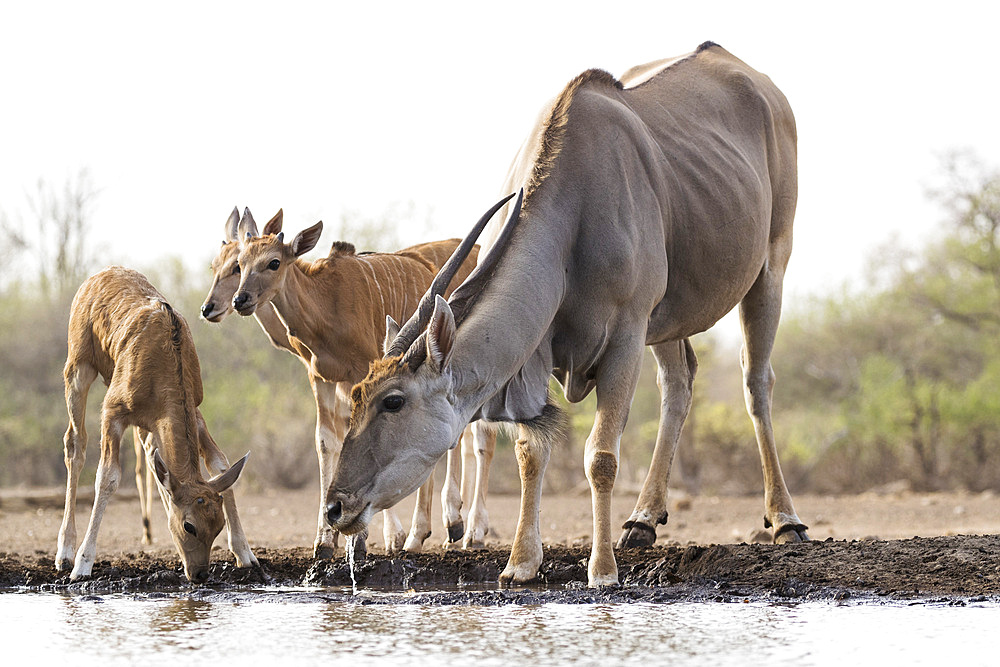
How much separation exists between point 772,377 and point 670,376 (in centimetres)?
72

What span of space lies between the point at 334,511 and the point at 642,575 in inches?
89.4

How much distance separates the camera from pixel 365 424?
5.07 meters

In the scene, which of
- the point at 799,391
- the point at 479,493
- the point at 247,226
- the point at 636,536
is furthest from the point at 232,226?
the point at 799,391

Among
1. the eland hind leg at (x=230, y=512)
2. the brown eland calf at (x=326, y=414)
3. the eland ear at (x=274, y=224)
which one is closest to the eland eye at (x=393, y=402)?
the eland hind leg at (x=230, y=512)

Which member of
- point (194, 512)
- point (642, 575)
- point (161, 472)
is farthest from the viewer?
point (161, 472)

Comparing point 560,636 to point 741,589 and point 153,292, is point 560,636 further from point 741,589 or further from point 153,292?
point 153,292

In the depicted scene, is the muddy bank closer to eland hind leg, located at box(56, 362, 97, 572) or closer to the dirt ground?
the dirt ground

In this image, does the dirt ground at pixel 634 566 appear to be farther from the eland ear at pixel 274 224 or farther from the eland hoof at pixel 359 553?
the eland ear at pixel 274 224

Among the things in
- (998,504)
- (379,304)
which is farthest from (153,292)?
(998,504)

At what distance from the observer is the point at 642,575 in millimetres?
6617

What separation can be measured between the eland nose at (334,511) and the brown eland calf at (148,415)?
2237 millimetres

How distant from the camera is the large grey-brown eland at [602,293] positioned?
16.8ft

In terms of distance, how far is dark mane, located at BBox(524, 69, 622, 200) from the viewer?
6.13 m

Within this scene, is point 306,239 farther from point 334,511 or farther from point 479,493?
point 334,511
